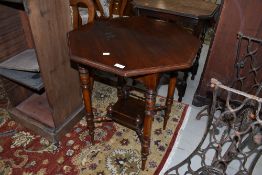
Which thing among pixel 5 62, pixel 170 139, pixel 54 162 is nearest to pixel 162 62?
pixel 170 139

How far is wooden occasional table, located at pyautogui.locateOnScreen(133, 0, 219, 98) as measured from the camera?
6.81 ft

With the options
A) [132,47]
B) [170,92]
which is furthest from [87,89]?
[170,92]

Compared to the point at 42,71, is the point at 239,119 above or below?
below

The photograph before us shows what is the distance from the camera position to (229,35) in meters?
1.95

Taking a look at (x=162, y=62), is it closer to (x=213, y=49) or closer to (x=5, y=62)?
(x=213, y=49)

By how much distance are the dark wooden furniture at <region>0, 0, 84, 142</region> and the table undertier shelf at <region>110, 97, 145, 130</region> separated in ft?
1.33

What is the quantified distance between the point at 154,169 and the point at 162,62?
2.91ft

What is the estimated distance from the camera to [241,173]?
162 cm

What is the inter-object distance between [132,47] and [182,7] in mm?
1019

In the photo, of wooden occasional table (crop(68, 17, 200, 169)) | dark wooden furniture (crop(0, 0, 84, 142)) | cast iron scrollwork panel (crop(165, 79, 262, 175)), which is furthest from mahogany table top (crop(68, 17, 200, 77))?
cast iron scrollwork panel (crop(165, 79, 262, 175))

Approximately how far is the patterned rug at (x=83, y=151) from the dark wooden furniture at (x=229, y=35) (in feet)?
1.80

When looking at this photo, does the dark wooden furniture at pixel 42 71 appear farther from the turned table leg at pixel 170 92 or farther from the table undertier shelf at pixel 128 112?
the turned table leg at pixel 170 92

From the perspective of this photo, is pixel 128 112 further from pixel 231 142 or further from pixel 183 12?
pixel 183 12

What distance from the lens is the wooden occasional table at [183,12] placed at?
2074 millimetres
